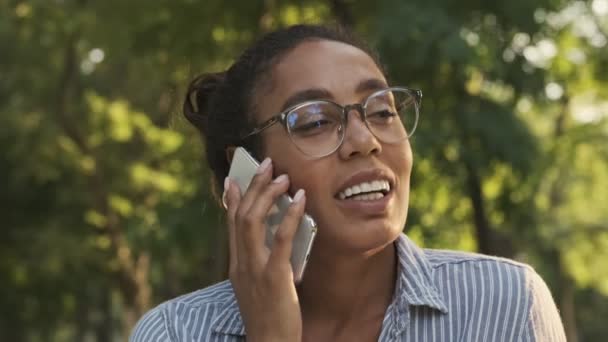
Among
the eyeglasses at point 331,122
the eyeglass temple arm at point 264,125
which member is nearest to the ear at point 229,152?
the eyeglass temple arm at point 264,125

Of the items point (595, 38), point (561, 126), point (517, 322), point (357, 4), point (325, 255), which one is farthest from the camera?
point (561, 126)

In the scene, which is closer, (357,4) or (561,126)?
(357,4)

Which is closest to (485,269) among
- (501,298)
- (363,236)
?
(501,298)

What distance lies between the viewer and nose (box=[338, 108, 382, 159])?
2.71 m

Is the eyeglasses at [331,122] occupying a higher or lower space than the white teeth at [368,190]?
higher

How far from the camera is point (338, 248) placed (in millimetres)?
2740

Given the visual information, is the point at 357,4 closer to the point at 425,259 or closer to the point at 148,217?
the point at 148,217

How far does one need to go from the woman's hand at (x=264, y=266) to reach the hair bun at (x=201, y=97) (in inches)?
23.4

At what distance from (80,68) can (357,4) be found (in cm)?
709

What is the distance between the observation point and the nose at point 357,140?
2713mm

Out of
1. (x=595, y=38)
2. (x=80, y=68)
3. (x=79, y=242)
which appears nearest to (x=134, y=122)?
(x=80, y=68)

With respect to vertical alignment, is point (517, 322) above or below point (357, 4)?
below

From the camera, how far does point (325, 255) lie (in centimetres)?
281

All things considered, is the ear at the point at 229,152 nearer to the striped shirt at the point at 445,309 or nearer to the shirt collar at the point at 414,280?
the striped shirt at the point at 445,309
